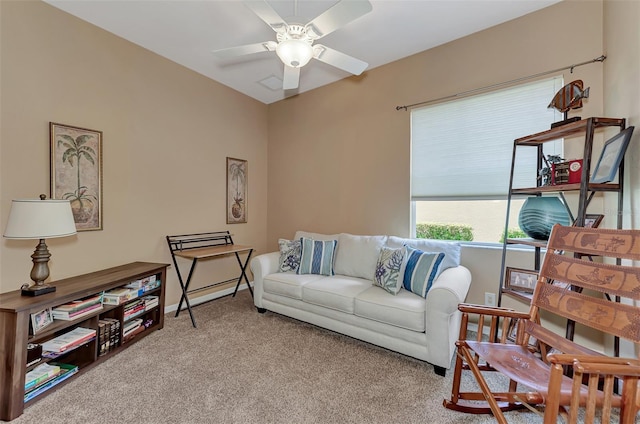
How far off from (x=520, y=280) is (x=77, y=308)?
337 cm

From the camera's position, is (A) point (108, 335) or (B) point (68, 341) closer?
(B) point (68, 341)

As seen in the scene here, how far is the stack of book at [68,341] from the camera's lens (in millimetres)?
1892

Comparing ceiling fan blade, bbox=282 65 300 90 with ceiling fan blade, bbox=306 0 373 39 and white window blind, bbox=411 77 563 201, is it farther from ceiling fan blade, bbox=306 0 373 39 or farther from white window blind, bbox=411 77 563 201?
white window blind, bbox=411 77 563 201

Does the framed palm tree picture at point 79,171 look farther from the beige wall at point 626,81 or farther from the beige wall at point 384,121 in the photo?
the beige wall at point 626,81

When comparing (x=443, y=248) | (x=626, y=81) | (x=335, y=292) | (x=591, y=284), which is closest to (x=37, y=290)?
(x=335, y=292)

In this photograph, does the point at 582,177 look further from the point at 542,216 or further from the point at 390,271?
the point at 390,271

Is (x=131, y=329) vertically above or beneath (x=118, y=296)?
beneath

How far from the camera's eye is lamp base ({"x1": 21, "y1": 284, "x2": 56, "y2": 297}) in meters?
1.86

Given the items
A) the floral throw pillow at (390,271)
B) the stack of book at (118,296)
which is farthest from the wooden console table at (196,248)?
the floral throw pillow at (390,271)

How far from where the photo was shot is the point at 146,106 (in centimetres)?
296

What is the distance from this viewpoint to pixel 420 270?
235 cm

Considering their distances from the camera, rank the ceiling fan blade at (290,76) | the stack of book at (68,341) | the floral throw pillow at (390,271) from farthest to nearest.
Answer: the floral throw pillow at (390,271) < the ceiling fan blade at (290,76) < the stack of book at (68,341)

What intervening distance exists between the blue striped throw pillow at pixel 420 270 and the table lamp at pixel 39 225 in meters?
2.59

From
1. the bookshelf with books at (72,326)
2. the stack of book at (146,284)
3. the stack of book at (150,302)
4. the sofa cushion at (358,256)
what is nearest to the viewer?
the bookshelf with books at (72,326)
